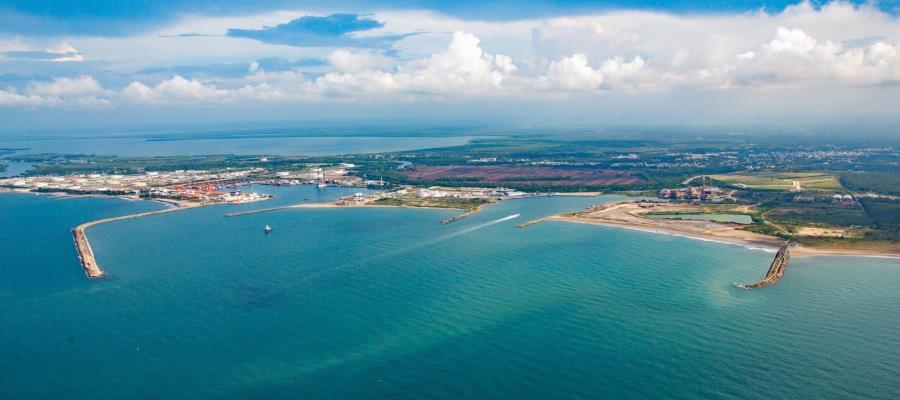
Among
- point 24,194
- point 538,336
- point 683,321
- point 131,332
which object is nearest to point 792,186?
point 683,321

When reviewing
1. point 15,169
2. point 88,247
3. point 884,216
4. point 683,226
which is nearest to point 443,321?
point 683,226

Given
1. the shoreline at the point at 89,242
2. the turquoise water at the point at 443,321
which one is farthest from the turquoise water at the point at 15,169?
the turquoise water at the point at 443,321

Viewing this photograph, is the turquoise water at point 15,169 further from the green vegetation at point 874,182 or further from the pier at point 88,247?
the green vegetation at point 874,182

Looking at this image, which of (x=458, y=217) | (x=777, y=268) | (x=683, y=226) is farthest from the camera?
(x=458, y=217)

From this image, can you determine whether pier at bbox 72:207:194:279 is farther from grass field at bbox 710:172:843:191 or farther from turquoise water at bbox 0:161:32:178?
grass field at bbox 710:172:843:191

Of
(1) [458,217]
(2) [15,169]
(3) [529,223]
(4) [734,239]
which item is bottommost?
(4) [734,239]

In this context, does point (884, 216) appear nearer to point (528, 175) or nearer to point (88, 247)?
point (528, 175)
